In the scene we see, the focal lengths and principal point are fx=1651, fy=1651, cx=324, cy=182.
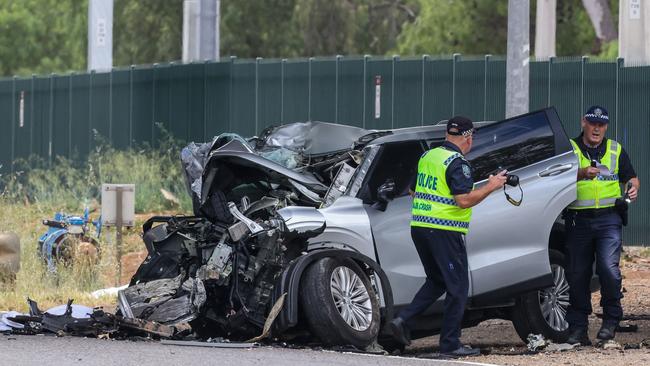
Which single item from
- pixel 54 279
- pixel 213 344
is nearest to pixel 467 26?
pixel 54 279

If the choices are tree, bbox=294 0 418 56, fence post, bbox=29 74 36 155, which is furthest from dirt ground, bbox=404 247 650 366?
tree, bbox=294 0 418 56

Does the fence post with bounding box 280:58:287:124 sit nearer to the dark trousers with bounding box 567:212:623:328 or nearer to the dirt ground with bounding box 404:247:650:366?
the dirt ground with bounding box 404:247:650:366

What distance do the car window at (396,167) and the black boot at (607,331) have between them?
6.03 feet

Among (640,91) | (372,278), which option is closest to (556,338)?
(372,278)

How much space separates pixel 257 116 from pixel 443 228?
1104 centimetres

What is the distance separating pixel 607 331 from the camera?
1252 centimetres

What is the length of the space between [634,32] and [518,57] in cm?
377

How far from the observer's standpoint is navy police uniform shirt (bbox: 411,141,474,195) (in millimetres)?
11453

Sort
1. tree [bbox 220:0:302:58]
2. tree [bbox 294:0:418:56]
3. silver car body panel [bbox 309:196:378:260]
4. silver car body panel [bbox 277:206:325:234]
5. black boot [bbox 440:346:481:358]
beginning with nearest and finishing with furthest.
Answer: black boot [bbox 440:346:481:358]
silver car body panel [bbox 277:206:325:234]
silver car body panel [bbox 309:196:378:260]
tree [bbox 220:0:302:58]
tree [bbox 294:0:418:56]

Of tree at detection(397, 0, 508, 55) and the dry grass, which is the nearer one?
the dry grass

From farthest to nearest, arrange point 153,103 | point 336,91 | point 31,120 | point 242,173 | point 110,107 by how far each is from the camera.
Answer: point 31,120 → point 110,107 → point 153,103 → point 336,91 → point 242,173

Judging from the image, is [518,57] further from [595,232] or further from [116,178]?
[116,178]

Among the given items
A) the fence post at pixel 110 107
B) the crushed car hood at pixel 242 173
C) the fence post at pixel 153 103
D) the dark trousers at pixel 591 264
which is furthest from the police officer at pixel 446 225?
the fence post at pixel 110 107

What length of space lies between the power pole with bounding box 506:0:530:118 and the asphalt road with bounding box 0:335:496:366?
7749mm
